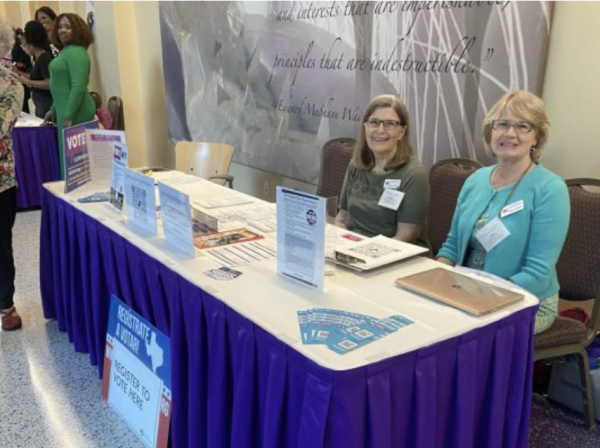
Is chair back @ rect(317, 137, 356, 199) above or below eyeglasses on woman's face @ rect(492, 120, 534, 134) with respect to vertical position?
below

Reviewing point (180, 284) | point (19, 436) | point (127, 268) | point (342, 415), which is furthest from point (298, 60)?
point (342, 415)

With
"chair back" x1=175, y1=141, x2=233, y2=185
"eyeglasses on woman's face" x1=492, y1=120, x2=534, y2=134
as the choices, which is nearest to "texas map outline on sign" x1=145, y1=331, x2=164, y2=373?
"eyeglasses on woman's face" x1=492, y1=120, x2=534, y2=134

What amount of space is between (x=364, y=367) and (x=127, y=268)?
106 cm

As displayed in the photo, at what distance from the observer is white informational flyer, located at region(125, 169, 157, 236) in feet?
5.74

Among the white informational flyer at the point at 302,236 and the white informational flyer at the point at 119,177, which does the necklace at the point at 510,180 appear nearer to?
the white informational flyer at the point at 302,236

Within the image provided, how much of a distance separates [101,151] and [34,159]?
252 cm

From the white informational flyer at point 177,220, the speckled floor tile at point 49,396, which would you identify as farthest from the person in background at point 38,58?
the white informational flyer at point 177,220

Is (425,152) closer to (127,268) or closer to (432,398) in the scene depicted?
(127,268)

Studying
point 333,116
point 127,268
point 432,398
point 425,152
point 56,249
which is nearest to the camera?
point 432,398

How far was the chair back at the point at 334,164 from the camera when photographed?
287 centimetres

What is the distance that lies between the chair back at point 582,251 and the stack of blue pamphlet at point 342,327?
1.00 metres

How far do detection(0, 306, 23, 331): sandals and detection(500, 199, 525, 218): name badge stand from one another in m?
2.24

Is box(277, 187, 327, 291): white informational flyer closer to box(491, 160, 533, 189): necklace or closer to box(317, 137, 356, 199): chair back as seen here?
box(491, 160, 533, 189): necklace

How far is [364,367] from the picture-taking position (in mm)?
991
